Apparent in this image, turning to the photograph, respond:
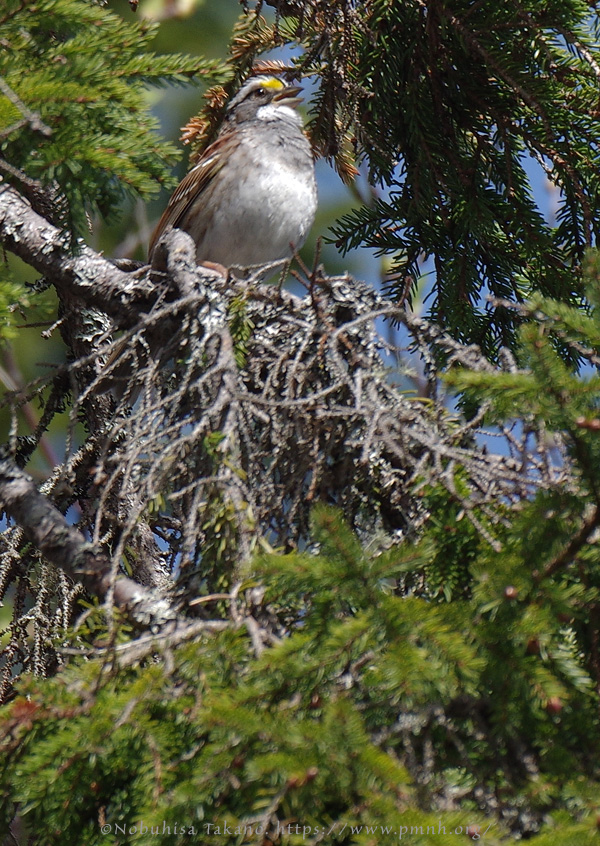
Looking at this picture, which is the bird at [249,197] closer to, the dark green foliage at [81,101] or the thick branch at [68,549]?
the dark green foliage at [81,101]

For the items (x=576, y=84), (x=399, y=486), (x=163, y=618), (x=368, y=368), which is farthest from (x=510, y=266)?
(x=163, y=618)

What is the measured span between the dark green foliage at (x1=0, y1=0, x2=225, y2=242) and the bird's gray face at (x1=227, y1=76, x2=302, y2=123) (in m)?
2.28

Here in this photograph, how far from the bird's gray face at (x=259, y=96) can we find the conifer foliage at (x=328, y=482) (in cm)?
73

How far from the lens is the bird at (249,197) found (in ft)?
13.4

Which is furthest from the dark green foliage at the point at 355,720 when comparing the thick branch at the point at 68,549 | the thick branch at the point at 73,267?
the thick branch at the point at 73,267

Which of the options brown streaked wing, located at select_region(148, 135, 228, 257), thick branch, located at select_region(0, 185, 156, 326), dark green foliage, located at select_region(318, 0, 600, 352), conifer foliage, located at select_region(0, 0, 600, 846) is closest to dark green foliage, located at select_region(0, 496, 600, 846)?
conifer foliage, located at select_region(0, 0, 600, 846)

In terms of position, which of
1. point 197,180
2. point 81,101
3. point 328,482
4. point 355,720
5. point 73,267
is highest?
point 197,180

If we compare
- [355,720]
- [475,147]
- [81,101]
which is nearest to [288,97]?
[475,147]

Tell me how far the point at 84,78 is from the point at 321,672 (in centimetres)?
157

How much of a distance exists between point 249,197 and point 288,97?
0.90 metres

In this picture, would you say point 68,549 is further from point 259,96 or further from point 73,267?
point 259,96

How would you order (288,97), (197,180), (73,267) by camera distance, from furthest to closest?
(288,97)
(197,180)
(73,267)

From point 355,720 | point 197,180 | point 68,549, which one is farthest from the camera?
point 197,180

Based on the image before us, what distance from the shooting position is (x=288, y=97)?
465 cm
